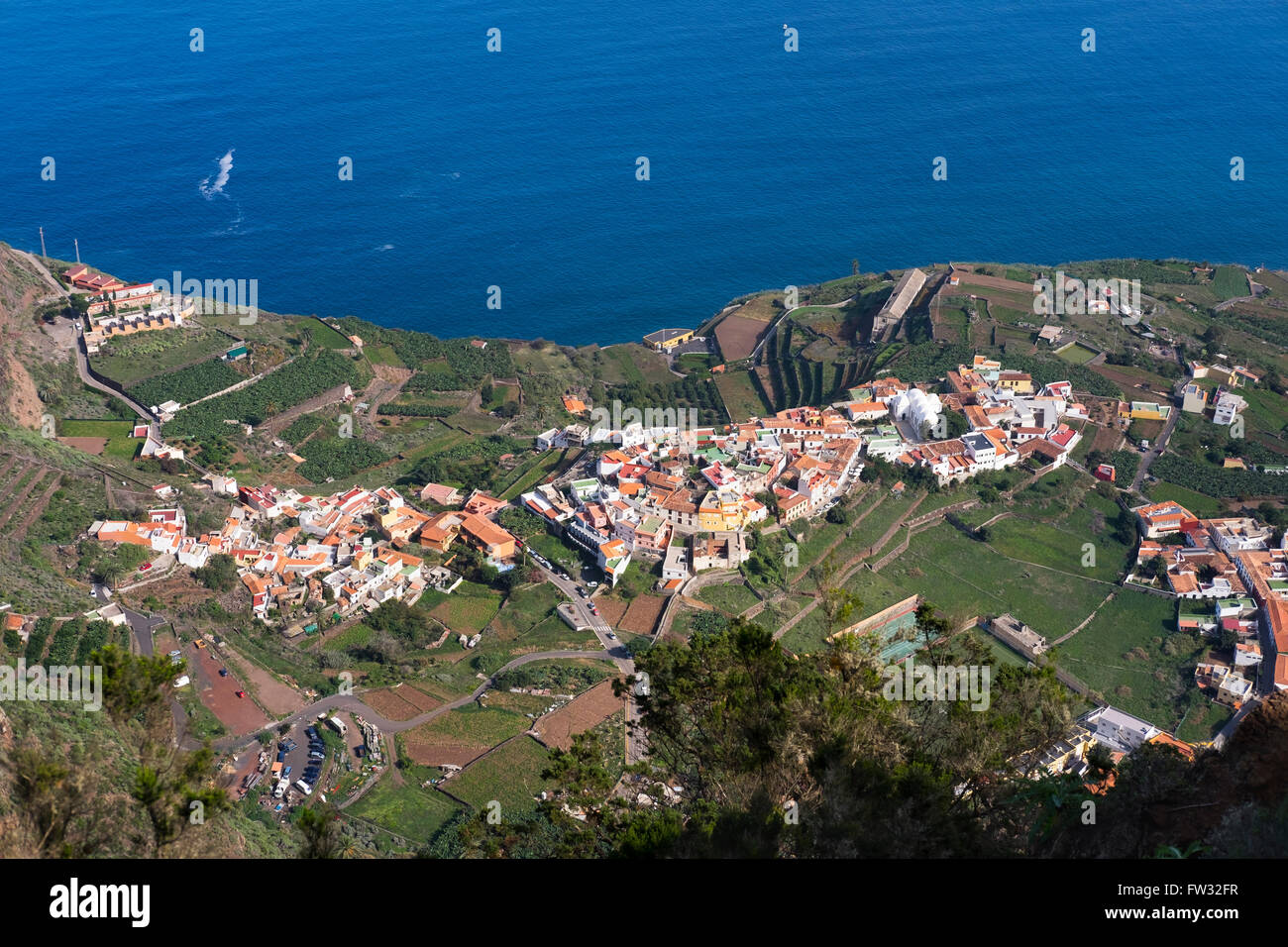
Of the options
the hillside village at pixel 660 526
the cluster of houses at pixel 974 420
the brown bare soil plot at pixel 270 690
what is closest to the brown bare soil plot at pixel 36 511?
the hillside village at pixel 660 526

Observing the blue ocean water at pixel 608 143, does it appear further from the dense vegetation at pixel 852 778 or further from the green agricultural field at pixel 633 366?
the dense vegetation at pixel 852 778

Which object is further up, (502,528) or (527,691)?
(502,528)

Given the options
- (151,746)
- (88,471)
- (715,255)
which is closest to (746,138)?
(715,255)

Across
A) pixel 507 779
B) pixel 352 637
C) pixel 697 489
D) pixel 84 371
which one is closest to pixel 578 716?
pixel 507 779

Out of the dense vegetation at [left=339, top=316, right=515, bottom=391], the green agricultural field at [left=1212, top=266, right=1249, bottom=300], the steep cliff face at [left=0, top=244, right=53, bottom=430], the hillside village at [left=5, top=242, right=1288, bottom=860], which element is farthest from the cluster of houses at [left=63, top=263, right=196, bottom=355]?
the green agricultural field at [left=1212, top=266, right=1249, bottom=300]

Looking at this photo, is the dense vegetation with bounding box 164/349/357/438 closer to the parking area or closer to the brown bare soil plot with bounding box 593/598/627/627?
the parking area

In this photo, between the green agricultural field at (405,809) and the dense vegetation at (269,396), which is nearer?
the green agricultural field at (405,809)

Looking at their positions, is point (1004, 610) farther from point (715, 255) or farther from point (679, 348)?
point (715, 255)
